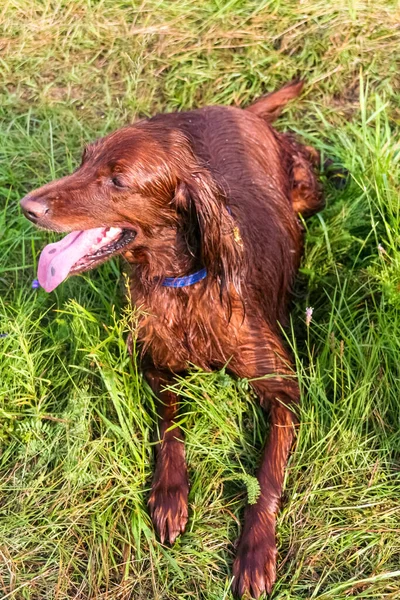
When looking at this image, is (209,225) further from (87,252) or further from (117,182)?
(87,252)

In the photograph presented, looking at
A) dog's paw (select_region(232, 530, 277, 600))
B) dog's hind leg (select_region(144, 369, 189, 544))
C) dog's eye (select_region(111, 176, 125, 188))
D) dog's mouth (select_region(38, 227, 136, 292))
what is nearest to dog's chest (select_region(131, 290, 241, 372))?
dog's hind leg (select_region(144, 369, 189, 544))

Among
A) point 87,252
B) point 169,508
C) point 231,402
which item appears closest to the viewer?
point 87,252

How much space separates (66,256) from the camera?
8.39 ft

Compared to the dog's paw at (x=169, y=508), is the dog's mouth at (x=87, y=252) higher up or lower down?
higher up

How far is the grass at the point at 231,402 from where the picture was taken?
264 centimetres

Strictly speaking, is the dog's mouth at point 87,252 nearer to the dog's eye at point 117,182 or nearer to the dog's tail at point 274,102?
the dog's eye at point 117,182

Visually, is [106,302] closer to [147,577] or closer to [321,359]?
[321,359]

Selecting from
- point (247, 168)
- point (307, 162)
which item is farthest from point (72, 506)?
point (307, 162)

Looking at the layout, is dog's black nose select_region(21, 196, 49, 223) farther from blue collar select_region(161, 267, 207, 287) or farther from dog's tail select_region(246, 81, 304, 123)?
dog's tail select_region(246, 81, 304, 123)

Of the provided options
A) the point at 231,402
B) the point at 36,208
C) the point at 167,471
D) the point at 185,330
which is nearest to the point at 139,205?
the point at 36,208

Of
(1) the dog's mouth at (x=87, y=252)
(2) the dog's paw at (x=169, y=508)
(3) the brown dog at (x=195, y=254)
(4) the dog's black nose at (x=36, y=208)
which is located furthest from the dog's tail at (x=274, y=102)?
(2) the dog's paw at (x=169, y=508)

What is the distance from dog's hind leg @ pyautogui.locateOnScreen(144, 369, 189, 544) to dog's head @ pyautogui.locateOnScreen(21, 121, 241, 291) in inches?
27.0

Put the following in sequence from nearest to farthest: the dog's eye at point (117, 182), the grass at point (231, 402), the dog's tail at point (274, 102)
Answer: the dog's eye at point (117, 182) → the grass at point (231, 402) → the dog's tail at point (274, 102)

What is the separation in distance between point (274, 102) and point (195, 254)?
1.61m
